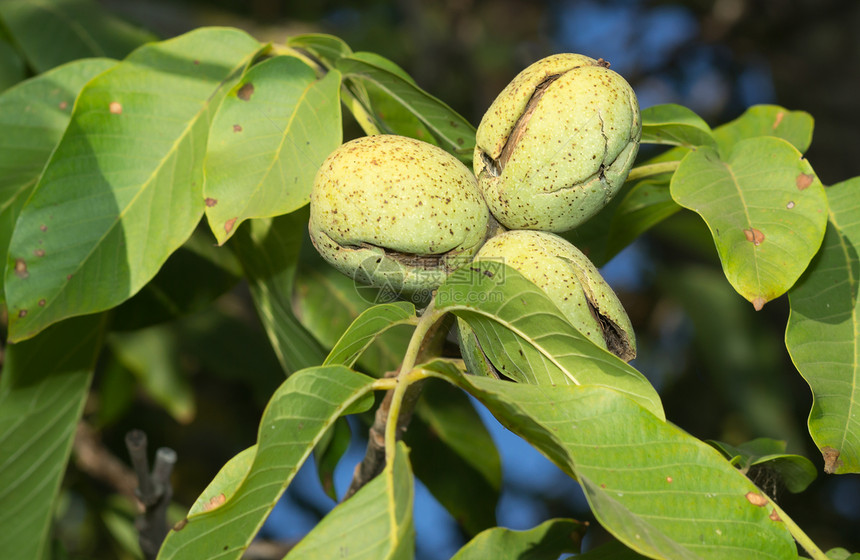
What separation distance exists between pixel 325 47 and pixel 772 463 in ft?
3.62

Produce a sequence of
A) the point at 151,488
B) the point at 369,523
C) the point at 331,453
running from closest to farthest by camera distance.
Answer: the point at 369,523 → the point at 151,488 → the point at 331,453

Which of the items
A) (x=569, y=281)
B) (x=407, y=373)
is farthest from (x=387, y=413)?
(x=569, y=281)

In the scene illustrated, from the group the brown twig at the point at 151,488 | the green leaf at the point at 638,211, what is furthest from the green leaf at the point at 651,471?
the brown twig at the point at 151,488

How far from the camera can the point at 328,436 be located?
1745mm

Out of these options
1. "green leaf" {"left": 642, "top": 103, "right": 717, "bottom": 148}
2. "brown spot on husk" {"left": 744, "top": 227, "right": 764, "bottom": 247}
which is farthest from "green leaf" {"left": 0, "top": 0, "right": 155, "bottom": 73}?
"brown spot on husk" {"left": 744, "top": 227, "right": 764, "bottom": 247}

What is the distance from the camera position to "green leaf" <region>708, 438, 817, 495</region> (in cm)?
124

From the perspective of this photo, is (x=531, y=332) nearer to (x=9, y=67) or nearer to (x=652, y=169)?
(x=652, y=169)

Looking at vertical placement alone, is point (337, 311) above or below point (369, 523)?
below

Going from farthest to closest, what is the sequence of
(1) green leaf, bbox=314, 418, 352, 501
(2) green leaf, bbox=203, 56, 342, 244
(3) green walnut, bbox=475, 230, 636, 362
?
1. (1) green leaf, bbox=314, 418, 352, 501
2. (2) green leaf, bbox=203, 56, 342, 244
3. (3) green walnut, bbox=475, 230, 636, 362

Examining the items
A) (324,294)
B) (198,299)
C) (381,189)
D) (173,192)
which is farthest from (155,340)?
(381,189)

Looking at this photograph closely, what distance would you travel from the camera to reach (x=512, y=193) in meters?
1.21

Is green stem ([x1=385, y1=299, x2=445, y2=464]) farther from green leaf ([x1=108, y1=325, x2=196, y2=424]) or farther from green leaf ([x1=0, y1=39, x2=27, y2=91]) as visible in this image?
green leaf ([x1=108, y1=325, x2=196, y2=424])

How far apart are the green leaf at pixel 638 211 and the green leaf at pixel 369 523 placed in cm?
84

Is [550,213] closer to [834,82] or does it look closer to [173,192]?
[173,192]
